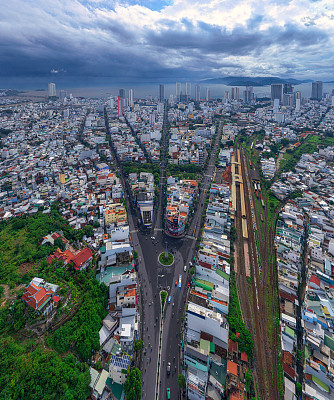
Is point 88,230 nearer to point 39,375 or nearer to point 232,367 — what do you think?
point 39,375

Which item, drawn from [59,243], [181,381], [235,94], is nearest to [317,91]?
[235,94]

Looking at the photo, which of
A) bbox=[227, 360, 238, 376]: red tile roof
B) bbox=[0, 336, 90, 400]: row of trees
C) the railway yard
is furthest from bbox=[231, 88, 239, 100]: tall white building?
bbox=[0, 336, 90, 400]: row of trees

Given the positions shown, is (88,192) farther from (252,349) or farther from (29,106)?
(29,106)

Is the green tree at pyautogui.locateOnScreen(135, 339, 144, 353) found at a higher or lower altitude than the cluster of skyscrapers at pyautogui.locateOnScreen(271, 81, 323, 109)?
lower

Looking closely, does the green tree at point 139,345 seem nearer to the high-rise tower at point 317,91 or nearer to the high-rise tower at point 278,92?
the high-rise tower at point 278,92

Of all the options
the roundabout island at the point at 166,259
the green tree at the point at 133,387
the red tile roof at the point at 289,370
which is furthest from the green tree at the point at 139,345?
the red tile roof at the point at 289,370

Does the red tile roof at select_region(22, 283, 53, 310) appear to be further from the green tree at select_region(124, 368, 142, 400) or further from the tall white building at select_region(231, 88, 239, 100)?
the tall white building at select_region(231, 88, 239, 100)
